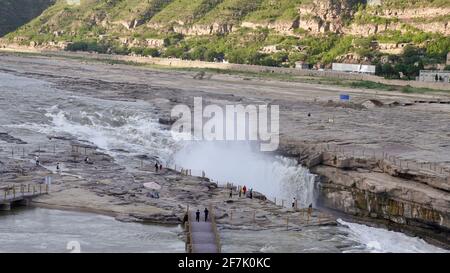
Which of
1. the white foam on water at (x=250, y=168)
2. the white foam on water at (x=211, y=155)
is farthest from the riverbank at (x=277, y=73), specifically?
the white foam on water at (x=250, y=168)

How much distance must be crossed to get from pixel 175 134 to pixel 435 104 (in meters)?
38.8

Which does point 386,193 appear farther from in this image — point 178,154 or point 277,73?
point 277,73

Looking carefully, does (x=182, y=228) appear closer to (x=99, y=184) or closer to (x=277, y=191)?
(x=99, y=184)

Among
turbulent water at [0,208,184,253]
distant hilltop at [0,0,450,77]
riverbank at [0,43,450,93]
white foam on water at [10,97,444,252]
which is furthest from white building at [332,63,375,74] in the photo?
turbulent water at [0,208,184,253]

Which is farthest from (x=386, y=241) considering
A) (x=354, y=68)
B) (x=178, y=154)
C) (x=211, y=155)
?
(x=354, y=68)

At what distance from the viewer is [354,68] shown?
123m

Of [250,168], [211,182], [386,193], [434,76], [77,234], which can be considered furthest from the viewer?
[434,76]

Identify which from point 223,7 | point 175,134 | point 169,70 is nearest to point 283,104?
point 175,134

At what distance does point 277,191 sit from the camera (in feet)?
145

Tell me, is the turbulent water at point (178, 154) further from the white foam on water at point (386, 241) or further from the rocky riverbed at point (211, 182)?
the rocky riverbed at point (211, 182)

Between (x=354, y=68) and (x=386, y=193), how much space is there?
8780 centimetres

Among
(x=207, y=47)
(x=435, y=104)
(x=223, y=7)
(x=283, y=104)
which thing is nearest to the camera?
(x=283, y=104)

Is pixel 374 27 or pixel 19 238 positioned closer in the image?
pixel 19 238

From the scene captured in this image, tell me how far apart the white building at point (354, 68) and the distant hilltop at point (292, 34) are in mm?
3809
